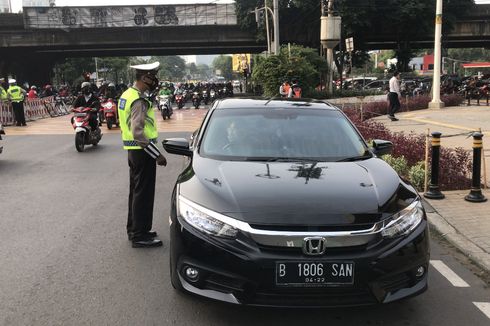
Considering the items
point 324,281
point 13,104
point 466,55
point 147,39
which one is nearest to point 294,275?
point 324,281

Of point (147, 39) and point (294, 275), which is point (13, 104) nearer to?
point (294, 275)

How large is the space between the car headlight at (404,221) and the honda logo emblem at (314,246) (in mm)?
438

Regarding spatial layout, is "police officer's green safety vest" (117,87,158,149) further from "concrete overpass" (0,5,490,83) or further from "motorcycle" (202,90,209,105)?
"concrete overpass" (0,5,490,83)

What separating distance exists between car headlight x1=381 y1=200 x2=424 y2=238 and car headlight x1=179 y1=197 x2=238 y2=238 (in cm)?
102

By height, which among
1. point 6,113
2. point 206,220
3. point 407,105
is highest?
point 206,220

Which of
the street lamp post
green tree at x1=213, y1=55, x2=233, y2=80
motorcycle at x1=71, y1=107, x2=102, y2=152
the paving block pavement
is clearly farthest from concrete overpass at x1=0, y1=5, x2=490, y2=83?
green tree at x1=213, y1=55, x2=233, y2=80

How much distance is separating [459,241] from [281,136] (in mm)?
2295

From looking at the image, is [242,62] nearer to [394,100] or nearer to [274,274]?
[394,100]

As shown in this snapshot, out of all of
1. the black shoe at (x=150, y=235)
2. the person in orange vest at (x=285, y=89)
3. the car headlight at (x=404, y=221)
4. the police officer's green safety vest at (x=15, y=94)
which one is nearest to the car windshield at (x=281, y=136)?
the car headlight at (x=404, y=221)

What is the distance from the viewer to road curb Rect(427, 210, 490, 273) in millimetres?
4969

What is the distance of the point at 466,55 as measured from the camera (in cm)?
11581

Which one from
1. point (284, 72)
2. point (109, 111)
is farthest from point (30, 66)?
point (109, 111)

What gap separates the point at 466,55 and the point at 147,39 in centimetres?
9241

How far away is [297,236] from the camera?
3322 mm
